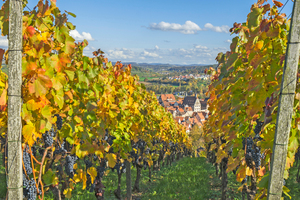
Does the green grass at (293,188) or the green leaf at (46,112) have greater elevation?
the green leaf at (46,112)

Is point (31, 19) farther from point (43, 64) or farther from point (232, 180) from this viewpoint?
point (232, 180)

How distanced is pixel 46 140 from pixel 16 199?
162cm

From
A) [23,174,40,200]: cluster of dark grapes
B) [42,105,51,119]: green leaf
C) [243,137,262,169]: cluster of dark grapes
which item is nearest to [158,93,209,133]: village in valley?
[243,137,262,169]: cluster of dark grapes

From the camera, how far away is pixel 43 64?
5.87 feet

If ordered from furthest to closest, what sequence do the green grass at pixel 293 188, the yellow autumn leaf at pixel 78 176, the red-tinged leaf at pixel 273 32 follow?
the green grass at pixel 293 188, the yellow autumn leaf at pixel 78 176, the red-tinged leaf at pixel 273 32

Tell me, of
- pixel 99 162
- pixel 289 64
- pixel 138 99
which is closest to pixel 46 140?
pixel 99 162

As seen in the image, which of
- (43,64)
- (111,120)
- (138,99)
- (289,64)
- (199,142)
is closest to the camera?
(289,64)

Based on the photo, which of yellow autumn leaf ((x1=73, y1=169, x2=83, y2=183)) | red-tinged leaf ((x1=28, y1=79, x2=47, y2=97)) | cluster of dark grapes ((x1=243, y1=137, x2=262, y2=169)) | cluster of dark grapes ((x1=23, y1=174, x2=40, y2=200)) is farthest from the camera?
yellow autumn leaf ((x1=73, y1=169, x2=83, y2=183))

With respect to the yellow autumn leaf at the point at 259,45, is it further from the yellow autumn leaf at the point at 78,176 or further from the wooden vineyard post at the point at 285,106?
the yellow autumn leaf at the point at 78,176

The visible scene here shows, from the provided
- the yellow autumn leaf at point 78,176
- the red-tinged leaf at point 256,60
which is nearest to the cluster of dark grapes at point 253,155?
the red-tinged leaf at point 256,60

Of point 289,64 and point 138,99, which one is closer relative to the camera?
point 289,64

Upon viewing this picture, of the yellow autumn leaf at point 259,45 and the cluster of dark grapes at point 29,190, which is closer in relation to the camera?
the yellow autumn leaf at point 259,45

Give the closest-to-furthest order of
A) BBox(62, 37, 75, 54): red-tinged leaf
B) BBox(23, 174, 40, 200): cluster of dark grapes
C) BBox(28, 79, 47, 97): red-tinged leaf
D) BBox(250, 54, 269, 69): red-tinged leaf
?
BBox(28, 79, 47, 97): red-tinged leaf
BBox(250, 54, 269, 69): red-tinged leaf
BBox(62, 37, 75, 54): red-tinged leaf
BBox(23, 174, 40, 200): cluster of dark grapes

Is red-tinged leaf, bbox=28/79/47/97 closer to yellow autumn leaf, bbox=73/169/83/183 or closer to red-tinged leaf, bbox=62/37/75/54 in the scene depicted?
red-tinged leaf, bbox=62/37/75/54
